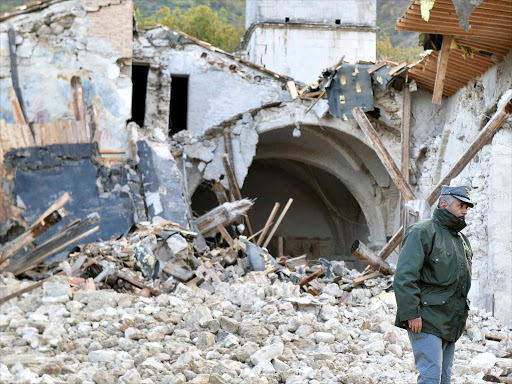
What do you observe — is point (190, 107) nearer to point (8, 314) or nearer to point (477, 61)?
point (477, 61)

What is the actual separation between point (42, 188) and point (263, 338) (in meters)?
6.78

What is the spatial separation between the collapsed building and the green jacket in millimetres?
5093

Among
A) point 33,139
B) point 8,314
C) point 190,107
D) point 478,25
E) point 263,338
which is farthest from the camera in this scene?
point 190,107

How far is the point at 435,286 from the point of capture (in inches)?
204

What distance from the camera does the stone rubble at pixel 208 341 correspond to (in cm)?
632

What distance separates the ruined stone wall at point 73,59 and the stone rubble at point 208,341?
18.7 ft

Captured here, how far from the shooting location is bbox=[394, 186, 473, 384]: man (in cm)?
502

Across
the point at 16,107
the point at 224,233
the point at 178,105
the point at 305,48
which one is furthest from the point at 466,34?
the point at 305,48

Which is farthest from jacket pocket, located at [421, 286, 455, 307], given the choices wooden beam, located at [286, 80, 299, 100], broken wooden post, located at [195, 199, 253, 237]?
wooden beam, located at [286, 80, 299, 100]

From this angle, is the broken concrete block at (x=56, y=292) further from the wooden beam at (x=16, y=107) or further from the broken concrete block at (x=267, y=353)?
the wooden beam at (x=16, y=107)

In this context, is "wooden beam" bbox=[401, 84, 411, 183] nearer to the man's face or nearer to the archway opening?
the archway opening

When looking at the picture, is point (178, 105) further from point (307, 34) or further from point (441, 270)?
point (441, 270)

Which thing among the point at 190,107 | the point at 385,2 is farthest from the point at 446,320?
the point at 385,2

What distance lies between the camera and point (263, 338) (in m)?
7.42
